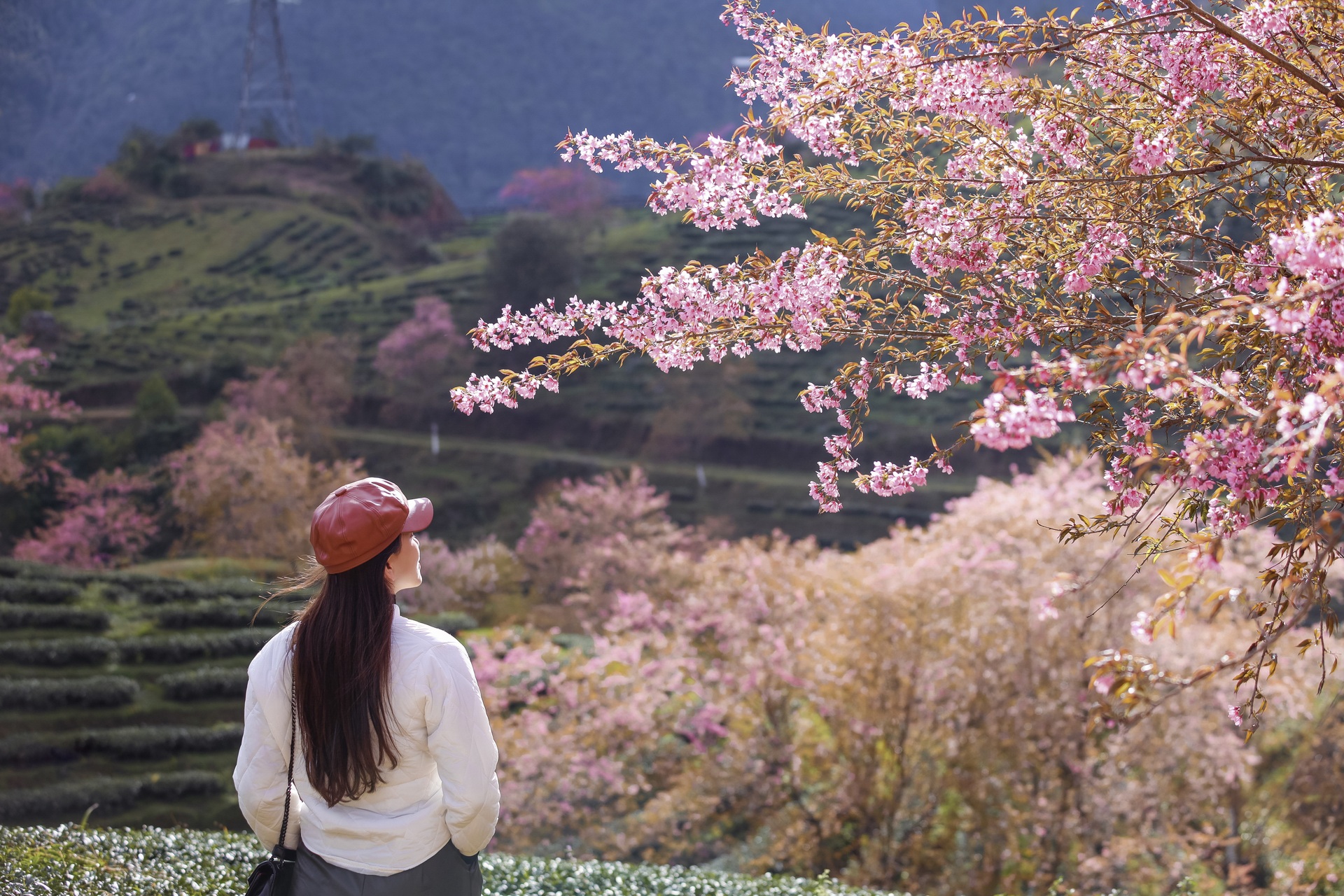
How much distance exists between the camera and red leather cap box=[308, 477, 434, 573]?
182 cm

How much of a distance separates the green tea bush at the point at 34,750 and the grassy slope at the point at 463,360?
52.4ft

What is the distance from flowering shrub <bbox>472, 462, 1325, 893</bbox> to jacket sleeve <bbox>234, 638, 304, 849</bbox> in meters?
6.15

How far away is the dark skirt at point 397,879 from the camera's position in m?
1.88

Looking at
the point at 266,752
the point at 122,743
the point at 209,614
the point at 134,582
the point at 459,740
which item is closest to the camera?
the point at 459,740

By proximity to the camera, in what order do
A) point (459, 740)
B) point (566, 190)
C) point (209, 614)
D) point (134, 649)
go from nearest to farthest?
point (459, 740)
point (134, 649)
point (209, 614)
point (566, 190)

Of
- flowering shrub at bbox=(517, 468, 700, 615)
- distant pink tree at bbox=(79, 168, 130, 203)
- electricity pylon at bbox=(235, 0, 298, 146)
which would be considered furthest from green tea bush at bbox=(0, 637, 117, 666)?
electricity pylon at bbox=(235, 0, 298, 146)

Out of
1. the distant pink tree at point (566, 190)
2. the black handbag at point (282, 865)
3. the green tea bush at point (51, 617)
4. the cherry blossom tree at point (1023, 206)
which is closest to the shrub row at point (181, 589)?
the green tea bush at point (51, 617)

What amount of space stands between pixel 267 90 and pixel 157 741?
2431 inches

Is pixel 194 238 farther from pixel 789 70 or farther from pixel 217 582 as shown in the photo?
pixel 789 70

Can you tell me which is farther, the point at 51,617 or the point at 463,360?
the point at 463,360

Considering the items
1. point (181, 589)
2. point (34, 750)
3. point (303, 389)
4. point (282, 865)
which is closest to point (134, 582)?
point (181, 589)

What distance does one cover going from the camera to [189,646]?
11180mm

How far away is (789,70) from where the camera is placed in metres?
3.18

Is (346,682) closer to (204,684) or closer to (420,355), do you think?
(204,684)
